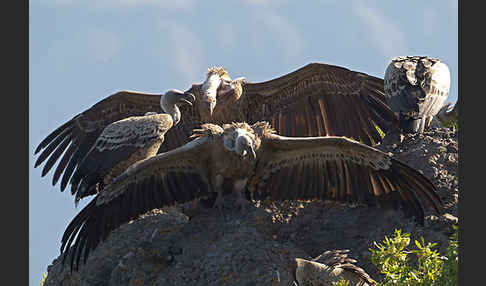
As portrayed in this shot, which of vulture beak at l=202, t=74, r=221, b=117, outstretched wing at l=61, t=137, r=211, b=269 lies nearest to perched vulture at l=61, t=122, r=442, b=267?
outstretched wing at l=61, t=137, r=211, b=269

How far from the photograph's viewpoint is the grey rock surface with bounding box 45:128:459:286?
10.9 meters

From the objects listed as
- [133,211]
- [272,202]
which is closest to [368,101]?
[272,202]

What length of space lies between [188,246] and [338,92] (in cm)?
512

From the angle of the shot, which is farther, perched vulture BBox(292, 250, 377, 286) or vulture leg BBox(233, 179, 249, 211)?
vulture leg BBox(233, 179, 249, 211)

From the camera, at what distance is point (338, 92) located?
15.8 meters

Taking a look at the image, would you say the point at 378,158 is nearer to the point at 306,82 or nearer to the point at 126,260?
the point at 126,260

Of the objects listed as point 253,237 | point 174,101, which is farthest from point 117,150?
point 253,237

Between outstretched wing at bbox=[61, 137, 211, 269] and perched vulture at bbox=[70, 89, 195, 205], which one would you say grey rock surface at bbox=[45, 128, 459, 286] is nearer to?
outstretched wing at bbox=[61, 137, 211, 269]

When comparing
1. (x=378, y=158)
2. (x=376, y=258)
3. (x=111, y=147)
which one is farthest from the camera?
(x=111, y=147)

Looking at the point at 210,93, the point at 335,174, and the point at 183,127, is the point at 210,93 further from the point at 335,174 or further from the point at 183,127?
the point at 335,174

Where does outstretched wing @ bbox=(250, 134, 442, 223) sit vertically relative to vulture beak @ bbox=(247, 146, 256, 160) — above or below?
below

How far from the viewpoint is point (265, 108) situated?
1612 cm

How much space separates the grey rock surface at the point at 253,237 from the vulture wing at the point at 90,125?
9.79ft

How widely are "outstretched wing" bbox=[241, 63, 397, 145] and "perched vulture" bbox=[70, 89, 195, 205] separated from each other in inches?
85.4
